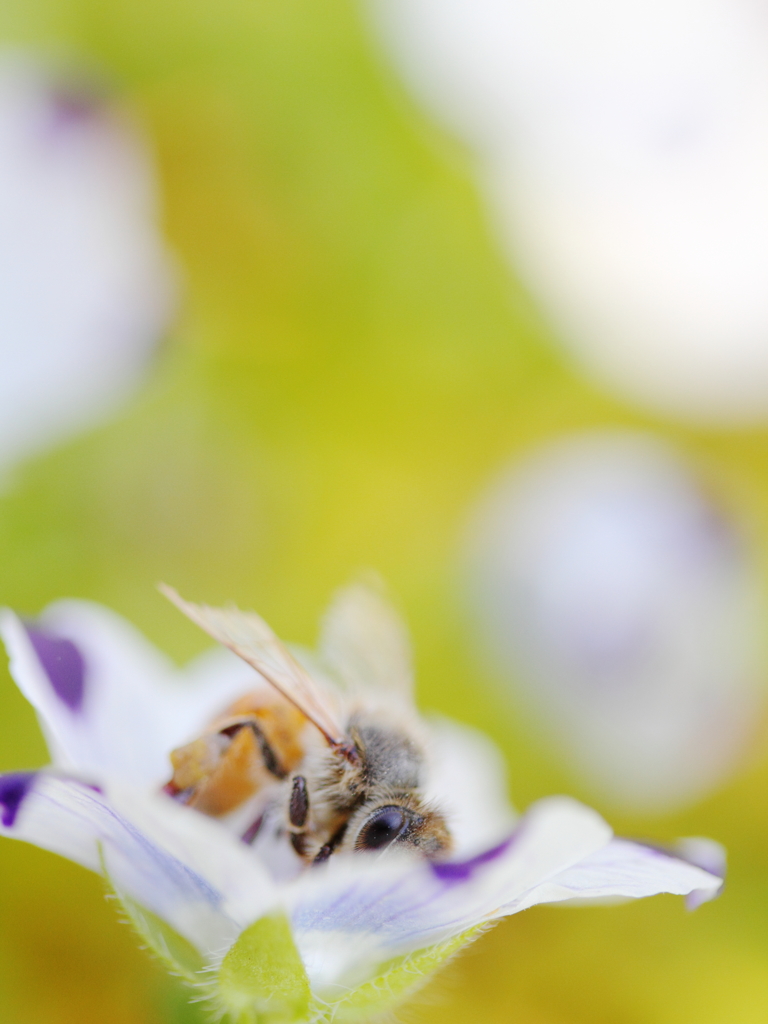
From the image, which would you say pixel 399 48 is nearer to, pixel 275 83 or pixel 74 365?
pixel 275 83

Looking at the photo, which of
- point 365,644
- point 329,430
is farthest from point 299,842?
point 329,430

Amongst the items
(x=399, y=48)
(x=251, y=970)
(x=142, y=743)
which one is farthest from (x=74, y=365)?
(x=399, y=48)

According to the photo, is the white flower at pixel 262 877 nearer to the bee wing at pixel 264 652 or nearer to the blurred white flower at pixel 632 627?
the bee wing at pixel 264 652

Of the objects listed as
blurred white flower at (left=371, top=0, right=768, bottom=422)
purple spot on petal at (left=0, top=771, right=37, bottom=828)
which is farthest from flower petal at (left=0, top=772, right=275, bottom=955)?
blurred white flower at (left=371, top=0, right=768, bottom=422)

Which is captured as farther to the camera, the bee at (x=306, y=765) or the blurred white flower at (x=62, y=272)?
the blurred white flower at (x=62, y=272)

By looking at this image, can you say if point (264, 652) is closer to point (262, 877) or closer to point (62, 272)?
point (262, 877)

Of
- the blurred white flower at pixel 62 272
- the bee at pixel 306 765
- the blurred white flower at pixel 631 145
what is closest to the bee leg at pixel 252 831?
the bee at pixel 306 765

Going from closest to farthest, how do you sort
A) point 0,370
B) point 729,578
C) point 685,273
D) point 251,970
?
point 251,970 < point 0,370 < point 729,578 < point 685,273

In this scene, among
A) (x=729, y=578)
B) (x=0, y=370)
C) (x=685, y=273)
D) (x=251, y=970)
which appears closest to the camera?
(x=251, y=970)
